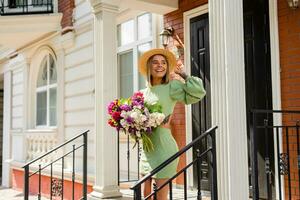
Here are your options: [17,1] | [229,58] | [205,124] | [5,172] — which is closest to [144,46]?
[205,124]

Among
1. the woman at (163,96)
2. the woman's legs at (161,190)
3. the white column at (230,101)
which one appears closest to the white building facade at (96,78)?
the white column at (230,101)

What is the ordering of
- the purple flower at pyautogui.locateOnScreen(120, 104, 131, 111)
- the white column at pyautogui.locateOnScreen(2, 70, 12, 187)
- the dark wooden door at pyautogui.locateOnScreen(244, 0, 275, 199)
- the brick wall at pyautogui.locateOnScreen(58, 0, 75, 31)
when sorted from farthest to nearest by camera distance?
1. the white column at pyautogui.locateOnScreen(2, 70, 12, 187)
2. the brick wall at pyautogui.locateOnScreen(58, 0, 75, 31)
3. the dark wooden door at pyautogui.locateOnScreen(244, 0, 275, 199)
4. the purple flower at pyautogui.locateOnScreen(120, 104, 131, 111)

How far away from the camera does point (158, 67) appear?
351 cm

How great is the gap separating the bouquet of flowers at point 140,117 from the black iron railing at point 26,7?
6.52 metres

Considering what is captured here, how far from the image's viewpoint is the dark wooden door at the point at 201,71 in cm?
567

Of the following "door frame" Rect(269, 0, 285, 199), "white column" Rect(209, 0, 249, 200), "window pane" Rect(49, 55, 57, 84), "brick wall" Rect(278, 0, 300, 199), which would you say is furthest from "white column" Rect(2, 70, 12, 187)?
"white column" Rect(209, 0, 249, 200)

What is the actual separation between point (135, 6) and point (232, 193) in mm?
3551

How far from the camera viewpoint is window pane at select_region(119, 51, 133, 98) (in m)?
7.42

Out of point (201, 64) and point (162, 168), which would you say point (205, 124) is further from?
point (162, 168)

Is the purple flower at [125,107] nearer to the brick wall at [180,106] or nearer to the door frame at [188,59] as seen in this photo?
the door frame at [188,59]

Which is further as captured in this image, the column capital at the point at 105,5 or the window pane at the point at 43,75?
the window pane at the point at 43,75

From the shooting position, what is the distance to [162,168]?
3160mm

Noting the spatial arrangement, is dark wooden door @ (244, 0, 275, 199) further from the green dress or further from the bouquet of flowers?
the bouquet of flowers

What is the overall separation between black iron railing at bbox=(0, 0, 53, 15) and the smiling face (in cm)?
645
